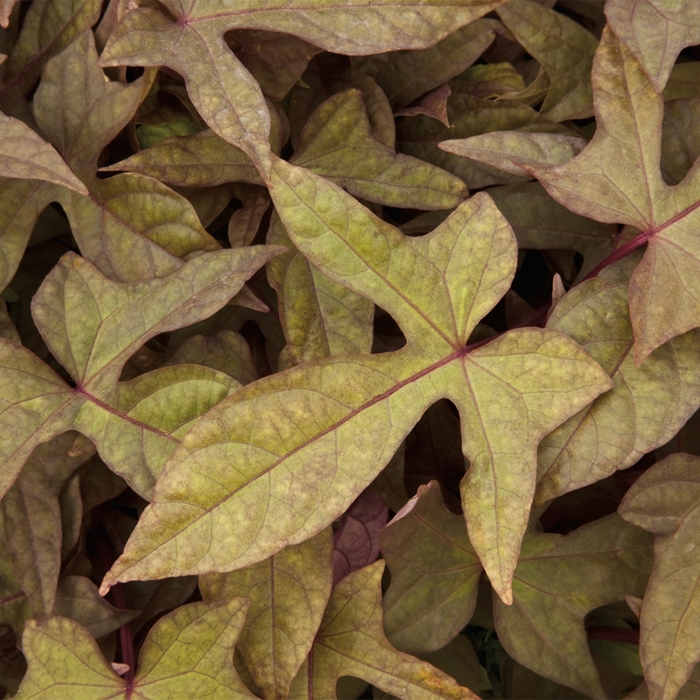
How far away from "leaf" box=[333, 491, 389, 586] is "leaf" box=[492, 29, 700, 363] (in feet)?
1.42

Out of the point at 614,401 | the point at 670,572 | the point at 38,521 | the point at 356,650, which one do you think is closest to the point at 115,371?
the point at 38,521

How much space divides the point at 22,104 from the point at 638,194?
2.56 feet

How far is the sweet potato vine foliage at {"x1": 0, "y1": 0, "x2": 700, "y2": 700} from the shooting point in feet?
2.39

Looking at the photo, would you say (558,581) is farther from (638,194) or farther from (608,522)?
(638,194)

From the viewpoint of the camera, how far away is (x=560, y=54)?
3.07ft

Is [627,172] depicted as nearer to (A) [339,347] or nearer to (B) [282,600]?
(A) [339,347]

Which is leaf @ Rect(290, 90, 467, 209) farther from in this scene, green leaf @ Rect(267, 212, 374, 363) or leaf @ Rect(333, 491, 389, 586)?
leaf @ Rect(333, 491, 389, 586)

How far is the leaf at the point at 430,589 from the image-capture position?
0.90m

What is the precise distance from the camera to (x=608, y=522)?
36.4 inches

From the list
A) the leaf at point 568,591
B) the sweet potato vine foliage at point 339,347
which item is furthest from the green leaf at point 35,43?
the leaf at point 568,591

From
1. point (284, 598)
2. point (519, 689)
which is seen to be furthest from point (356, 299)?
point (519, 689)

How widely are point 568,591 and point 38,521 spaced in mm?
663

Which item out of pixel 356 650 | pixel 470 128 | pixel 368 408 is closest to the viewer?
pixel 368 408

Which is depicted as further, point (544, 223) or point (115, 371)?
point (544, 223)
